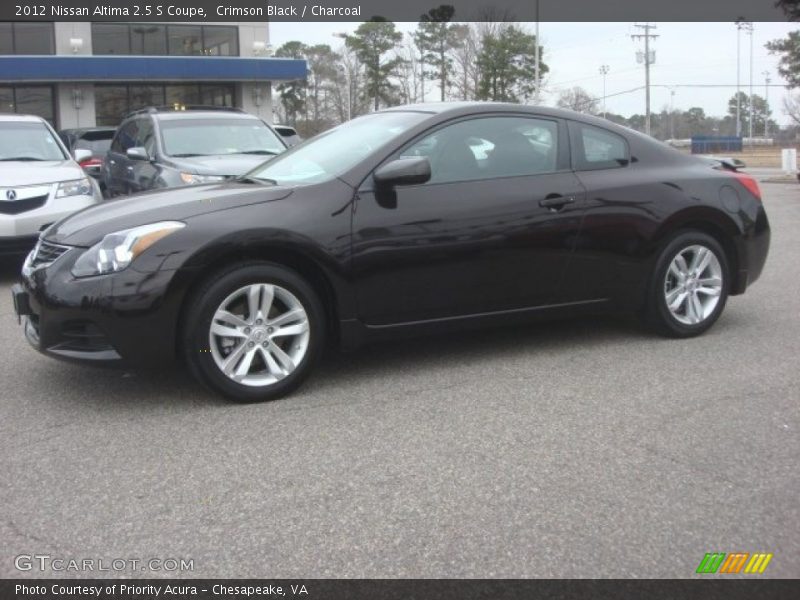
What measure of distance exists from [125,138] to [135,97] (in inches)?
892

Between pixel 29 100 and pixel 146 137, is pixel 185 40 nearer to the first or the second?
pixel 29 100

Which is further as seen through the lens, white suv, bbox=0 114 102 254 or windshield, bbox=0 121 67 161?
windshield, bbox=0 121 67 161

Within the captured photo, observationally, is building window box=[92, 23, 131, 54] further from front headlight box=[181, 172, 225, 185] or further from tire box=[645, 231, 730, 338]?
tire box=[645, 231, 730, 338]

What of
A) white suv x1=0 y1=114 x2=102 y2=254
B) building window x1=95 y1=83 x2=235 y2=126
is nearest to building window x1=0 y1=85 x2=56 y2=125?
building window x1=95 y1=83 x2=235 y2=126

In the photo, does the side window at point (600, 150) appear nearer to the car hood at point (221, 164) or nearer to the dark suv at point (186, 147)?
the car hood at point (221, 164)

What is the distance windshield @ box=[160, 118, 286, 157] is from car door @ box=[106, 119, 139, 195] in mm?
809

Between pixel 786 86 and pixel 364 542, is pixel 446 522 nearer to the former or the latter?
pixel 364 542

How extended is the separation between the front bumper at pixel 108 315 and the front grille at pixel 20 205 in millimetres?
4070

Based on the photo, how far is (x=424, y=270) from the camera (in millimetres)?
4754

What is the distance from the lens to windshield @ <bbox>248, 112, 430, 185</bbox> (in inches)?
193

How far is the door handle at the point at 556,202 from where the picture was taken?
5.11 meters

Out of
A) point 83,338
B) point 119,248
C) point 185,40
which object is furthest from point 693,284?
point 185,40

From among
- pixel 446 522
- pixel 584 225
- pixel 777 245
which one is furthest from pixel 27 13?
pixel 446 522

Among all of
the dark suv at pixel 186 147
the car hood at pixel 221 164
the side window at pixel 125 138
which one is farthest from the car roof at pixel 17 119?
the car hood at pixel 221 164
